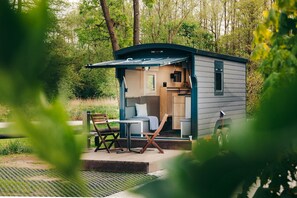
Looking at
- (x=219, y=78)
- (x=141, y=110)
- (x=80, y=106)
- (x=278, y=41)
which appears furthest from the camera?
(x=219, y=78)

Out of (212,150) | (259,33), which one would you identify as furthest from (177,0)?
(212,150)

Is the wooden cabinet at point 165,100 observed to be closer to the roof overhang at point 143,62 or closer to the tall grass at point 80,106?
the roof overhang at point 143,62

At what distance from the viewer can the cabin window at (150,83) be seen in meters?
13.5

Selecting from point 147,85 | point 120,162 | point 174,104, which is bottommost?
point 120,162

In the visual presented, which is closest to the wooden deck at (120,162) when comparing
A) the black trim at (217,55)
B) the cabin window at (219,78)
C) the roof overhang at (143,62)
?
the roof overhang at (143,62)

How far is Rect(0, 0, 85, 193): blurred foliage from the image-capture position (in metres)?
0.20

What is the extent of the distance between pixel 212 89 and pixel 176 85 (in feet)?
4.70

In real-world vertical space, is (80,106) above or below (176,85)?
below

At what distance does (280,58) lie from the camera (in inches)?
105

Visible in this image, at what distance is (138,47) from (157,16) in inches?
902

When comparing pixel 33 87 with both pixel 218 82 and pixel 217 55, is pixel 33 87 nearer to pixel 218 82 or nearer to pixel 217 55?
pixel 217 55

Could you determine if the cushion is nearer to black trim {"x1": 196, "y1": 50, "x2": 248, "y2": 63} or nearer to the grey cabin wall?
the grey cabin wall

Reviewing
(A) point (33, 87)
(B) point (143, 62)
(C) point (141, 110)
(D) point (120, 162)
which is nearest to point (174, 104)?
(C) point (141, 110)

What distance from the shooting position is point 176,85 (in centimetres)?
1411
